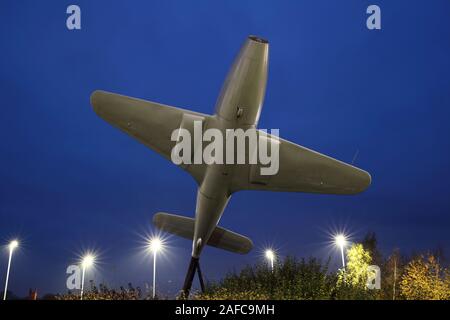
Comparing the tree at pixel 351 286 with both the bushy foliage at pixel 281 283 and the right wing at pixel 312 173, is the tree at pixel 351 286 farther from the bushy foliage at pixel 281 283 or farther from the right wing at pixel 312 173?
the right wing at pixel 312 173

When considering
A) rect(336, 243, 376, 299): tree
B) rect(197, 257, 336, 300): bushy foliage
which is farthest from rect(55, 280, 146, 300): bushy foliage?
rect(336, 243, 376, 299): tree

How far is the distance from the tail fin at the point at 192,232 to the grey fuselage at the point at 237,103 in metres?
3.94

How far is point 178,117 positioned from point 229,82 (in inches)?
106

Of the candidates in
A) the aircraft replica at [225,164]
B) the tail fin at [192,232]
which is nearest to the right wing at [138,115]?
the aircraft replica at [225,164]

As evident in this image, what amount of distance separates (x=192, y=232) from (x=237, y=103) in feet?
28.3

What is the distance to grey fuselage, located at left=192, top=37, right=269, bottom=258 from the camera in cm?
1036

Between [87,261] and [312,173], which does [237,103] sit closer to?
[312,173]

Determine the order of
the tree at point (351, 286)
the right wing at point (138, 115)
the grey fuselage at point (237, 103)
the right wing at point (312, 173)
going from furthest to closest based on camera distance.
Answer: the right wing at point (312, 173) < the right wing at point (138, 115) < the tree at point (351, 286) < the grey fuselage at point (237, 103)

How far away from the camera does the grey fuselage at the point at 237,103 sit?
1036cm

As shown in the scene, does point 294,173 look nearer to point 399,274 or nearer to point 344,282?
point 344,282

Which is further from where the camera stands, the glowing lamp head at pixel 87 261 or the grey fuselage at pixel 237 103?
the glowing lamp head at pixel 87 261

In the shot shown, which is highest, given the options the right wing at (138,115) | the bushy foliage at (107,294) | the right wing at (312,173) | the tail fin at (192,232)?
the right wing at (138,115)
